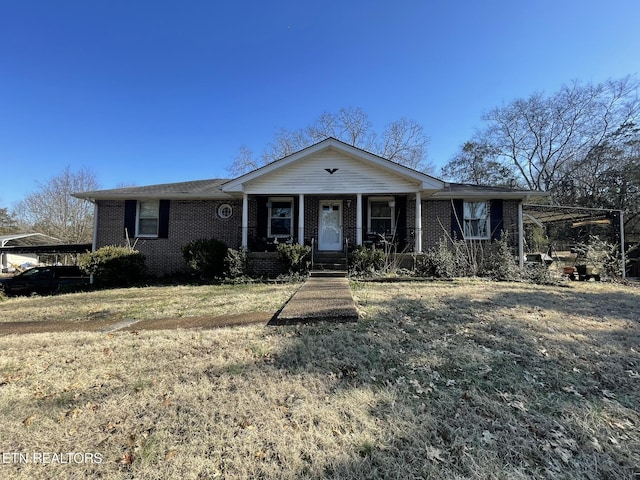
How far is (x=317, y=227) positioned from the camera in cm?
1262

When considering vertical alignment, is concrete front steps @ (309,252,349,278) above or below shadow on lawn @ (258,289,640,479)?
above

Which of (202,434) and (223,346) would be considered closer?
(202,434)

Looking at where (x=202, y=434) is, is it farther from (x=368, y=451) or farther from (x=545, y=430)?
(x=545, y=430)

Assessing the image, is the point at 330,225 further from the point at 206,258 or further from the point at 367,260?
the point at 206,258

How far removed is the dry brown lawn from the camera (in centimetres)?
194

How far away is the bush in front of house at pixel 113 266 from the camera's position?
33.5 ft

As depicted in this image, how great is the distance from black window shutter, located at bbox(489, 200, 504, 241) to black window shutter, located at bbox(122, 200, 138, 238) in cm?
1417

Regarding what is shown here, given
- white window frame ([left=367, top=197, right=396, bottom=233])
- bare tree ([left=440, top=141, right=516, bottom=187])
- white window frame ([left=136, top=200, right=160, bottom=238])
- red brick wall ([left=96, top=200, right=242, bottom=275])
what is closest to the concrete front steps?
white window frame ([left=367, top=197, right=396, bottom=233])

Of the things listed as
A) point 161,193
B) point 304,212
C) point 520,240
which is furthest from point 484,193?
point 161,193

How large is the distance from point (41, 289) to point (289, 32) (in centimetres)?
1379

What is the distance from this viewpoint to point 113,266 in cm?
1036

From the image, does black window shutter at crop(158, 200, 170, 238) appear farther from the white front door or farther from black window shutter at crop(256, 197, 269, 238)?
the white front door

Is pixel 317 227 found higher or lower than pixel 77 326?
higher

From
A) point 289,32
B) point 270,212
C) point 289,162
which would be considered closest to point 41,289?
point 270,212
